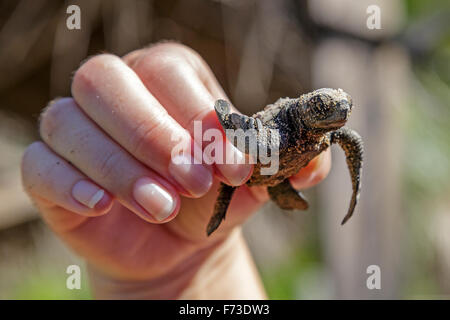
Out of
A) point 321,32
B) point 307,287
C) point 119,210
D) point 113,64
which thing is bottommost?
point 307,287

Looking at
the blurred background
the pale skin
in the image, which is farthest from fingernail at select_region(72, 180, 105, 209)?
the blurred background

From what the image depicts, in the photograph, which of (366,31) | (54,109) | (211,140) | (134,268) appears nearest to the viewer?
(211,140)

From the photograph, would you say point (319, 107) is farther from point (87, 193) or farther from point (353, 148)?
point (87, 193)

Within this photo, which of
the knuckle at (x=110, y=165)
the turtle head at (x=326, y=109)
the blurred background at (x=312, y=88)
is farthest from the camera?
the blurred background at (x=312, y=88)

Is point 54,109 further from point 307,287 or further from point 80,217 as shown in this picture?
point 307,287

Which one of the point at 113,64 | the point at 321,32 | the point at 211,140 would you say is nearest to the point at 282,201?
the point at 211,140

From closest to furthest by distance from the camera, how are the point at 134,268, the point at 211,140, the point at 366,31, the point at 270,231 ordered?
1. the point at 211,140
2. the point at 134,268
3. the point at 366,31
4. the point at 270,231

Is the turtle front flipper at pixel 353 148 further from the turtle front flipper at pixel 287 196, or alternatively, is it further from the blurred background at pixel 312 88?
the blurred background at pixel 312 88

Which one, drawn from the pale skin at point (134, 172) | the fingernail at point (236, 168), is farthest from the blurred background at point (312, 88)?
the fingernail at point (236, 168)

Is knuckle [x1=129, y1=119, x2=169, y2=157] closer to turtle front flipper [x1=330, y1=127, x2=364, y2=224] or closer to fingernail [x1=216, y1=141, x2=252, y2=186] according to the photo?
fingernail [x1=216, y1=141, x2=252, y2=186]
